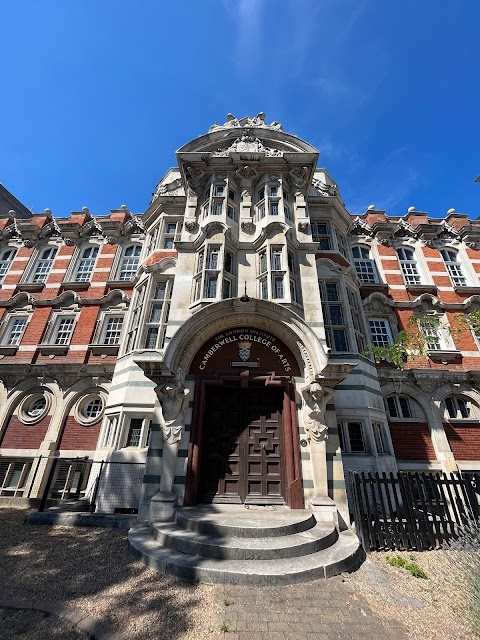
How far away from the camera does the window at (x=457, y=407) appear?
1453cm

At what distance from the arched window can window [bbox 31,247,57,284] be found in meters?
20.9

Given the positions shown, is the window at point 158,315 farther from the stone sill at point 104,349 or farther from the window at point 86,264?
the window at point 86,264

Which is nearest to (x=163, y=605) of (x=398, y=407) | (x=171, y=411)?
(x=171, y=411)

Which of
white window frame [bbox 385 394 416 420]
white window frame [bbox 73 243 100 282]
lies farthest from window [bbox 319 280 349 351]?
white window frame [bbox 73 243 100 282]

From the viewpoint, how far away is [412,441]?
13.8m

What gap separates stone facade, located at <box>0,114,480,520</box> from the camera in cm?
911

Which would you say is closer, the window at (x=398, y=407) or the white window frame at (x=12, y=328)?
the window at (x=398, y=407)

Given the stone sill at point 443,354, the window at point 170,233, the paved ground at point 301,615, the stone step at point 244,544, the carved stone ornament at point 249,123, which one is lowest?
the paved ground at point 301,615

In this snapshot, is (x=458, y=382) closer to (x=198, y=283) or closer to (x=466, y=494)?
(x=466, y=494)

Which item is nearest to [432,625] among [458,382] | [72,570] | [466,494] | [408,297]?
[466,494]

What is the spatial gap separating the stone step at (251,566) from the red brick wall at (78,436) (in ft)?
29.3

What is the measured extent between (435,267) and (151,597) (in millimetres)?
21422

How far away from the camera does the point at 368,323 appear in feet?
55.2

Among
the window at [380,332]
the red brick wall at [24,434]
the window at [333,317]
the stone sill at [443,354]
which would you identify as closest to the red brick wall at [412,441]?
the stone sill at [443,354]
